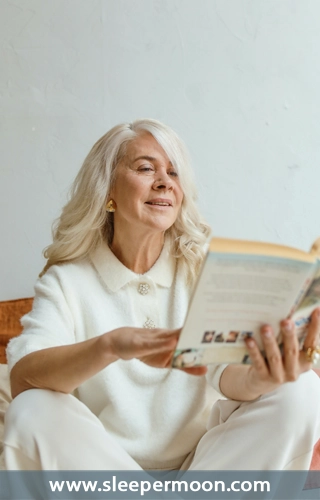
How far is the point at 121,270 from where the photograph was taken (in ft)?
5.52

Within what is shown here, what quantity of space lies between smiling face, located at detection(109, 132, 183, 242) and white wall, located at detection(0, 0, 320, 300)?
70cm

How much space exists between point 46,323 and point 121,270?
0.25 m

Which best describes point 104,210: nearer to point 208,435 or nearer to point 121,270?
point 121,270

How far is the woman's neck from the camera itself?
1.71 m

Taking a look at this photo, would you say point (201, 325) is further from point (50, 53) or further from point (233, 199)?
point (50, 53)

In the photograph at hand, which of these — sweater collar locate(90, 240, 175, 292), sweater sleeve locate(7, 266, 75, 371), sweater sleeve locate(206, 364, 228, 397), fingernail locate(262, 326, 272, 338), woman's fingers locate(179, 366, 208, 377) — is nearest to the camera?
fingernail locate(262, 326, 272, 338)

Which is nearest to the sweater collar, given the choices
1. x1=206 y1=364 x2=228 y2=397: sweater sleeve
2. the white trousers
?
x1=206 y1=364 x2=228 y2=397: sweater sleeve

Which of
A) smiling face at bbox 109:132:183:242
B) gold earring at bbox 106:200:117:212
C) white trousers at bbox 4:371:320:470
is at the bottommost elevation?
white trousers at bbox 4:371:320:470

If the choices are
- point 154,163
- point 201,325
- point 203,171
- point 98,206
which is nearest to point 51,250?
point 98,206

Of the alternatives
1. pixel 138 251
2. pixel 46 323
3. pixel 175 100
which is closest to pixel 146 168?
pixel 138 251

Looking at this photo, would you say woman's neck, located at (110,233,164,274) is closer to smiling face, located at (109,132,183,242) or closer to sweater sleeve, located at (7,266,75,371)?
smiling face, located at (109,132,183,242)

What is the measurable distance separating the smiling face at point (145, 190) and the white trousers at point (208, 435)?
477 millimetres

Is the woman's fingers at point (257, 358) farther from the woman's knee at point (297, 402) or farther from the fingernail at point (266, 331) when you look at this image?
the woman's knee at point (297, 402)

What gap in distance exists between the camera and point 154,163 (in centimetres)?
171
